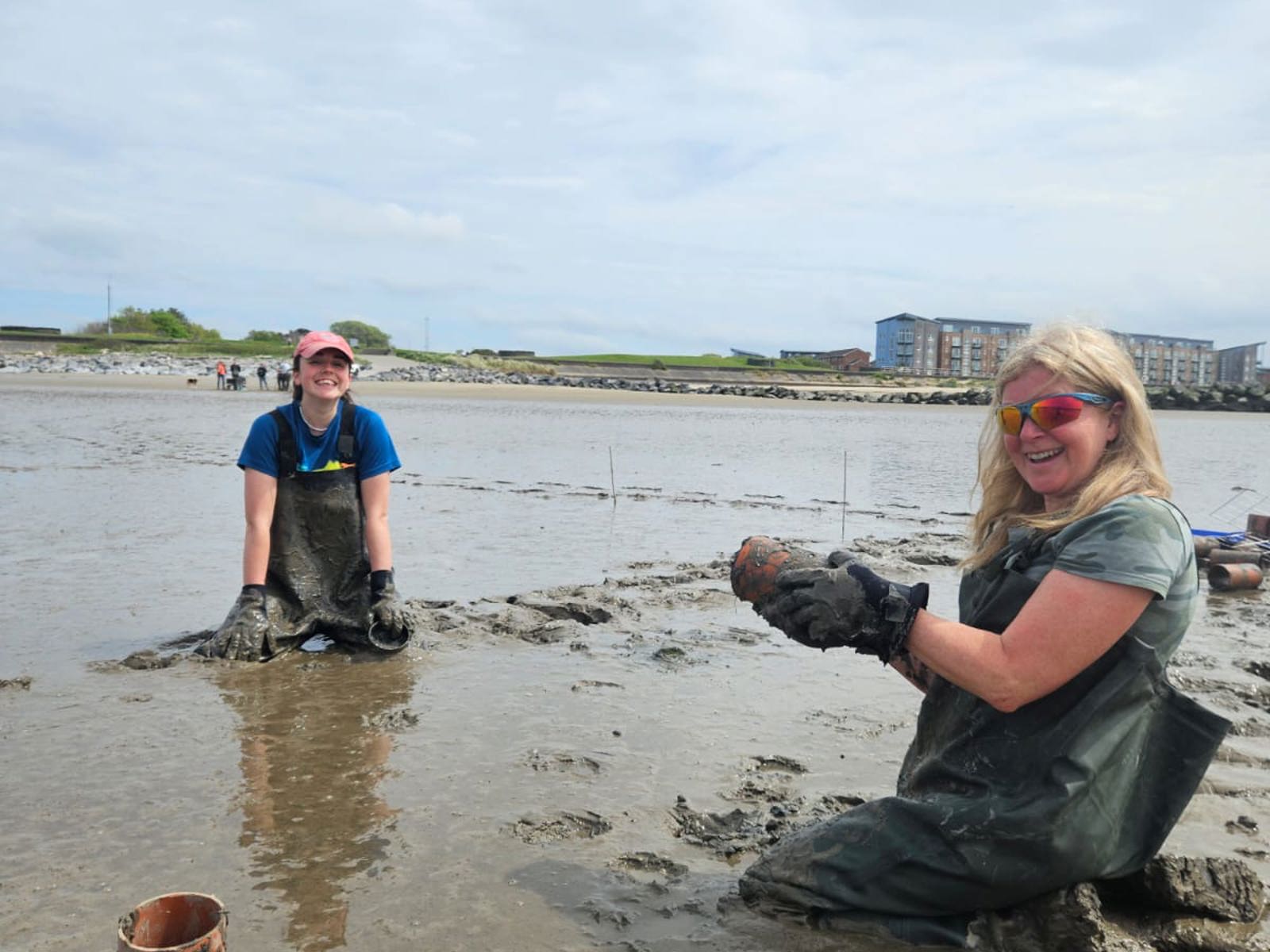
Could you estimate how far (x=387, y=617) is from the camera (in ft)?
19.9

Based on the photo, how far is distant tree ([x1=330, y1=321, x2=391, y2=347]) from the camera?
10800cm

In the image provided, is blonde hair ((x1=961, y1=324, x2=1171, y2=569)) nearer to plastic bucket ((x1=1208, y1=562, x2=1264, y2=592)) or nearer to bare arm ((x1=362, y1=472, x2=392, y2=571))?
bare arm ((x1=362, y1=472, x2=392, y2=571))

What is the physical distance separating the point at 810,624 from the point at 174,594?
19.9 ft

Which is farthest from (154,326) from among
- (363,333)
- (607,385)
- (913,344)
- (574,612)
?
(574,612)

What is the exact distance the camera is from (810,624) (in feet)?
9.39

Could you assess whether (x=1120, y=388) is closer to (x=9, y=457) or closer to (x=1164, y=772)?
(x=1164, y=772)

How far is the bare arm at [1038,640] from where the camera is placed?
8.62ft

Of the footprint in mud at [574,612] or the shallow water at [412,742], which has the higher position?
the footprint in mud at [574,612]

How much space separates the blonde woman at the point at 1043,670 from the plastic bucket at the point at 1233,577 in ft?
21.3

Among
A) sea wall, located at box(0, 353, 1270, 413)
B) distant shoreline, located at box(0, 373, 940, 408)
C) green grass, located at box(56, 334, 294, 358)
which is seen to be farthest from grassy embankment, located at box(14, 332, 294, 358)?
distant shoreline, located at box(0, 373, 940, 408)

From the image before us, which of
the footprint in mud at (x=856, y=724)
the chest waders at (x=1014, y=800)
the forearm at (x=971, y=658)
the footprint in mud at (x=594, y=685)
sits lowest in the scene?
the footprint in mud at (x=856, y=724)

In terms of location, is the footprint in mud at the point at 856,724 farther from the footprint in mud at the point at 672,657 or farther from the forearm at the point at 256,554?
the forearm at the point at 256,554

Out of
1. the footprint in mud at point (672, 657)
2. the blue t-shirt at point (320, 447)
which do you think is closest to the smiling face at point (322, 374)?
the blue t-shirt at point (320, 447)

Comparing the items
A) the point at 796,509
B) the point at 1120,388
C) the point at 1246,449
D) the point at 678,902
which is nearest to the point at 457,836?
the point at 678,902
